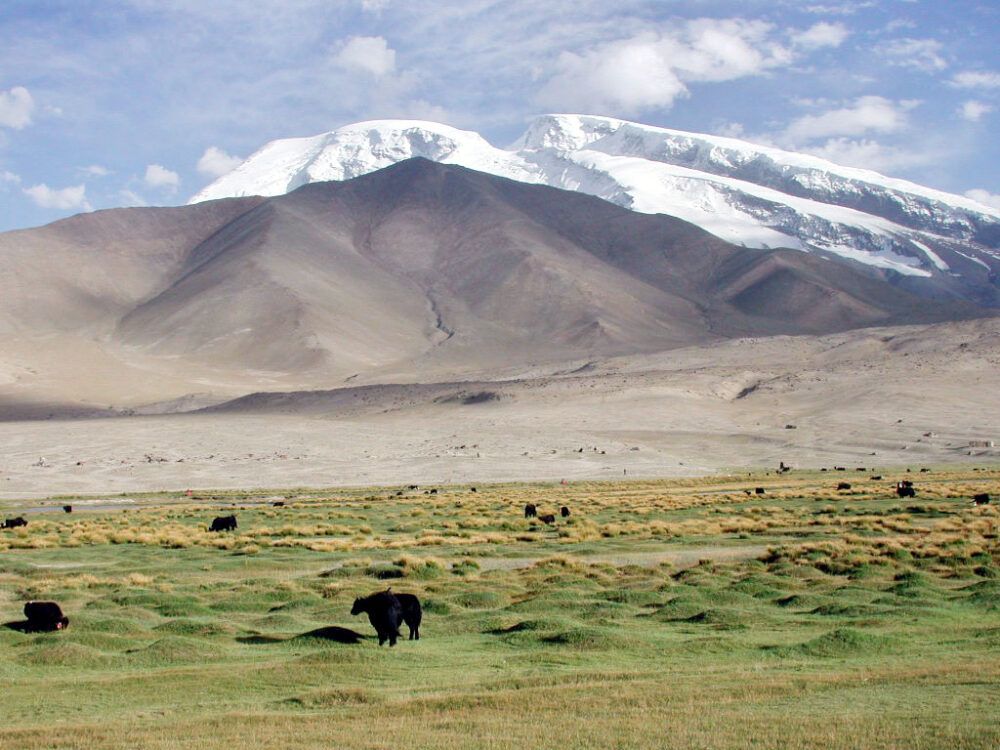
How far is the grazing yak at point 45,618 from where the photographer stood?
1728 centimetres

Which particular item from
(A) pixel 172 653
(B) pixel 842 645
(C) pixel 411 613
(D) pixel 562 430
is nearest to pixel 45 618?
(A) pixel 172 653

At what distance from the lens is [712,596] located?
20.3 m

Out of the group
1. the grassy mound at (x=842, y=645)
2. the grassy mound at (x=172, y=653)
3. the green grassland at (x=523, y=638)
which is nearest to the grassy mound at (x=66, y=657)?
the green grassland at (x=523, y=638)

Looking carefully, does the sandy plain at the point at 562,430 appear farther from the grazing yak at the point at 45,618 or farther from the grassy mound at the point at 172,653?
the grassy mound at the point at 172,653

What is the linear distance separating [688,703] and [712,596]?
885cm

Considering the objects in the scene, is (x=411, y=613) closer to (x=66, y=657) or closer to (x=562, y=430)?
(x=66, y=657)

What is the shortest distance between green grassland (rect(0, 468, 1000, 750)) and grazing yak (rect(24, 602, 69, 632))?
0.27 meters

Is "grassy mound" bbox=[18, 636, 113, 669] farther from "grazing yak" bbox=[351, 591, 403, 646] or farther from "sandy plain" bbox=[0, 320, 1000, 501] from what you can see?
"sandy plain" bbox=[0, 320, 1000, 501]

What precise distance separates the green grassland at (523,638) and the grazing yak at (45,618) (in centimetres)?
27

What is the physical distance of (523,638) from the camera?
16.4 meters

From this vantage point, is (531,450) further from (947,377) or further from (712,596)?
(712,596)

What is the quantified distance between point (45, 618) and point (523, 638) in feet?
22.5

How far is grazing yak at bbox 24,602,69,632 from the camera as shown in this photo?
17.3 metres

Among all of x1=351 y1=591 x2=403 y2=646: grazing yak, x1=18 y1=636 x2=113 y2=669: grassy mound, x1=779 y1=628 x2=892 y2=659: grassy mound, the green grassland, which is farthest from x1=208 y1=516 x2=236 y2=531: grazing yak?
x1=779 y1=628 x2=892 y2=659: grassy mound
